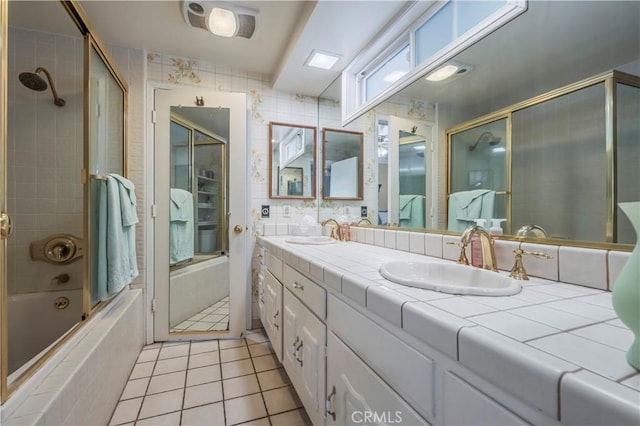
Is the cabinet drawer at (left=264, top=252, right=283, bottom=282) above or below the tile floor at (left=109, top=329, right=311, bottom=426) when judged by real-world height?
above

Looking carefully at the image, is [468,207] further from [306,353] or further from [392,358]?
[306,353]

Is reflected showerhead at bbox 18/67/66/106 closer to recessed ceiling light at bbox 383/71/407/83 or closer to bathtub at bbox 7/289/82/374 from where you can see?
bathtub at bbox 7/289/82/374

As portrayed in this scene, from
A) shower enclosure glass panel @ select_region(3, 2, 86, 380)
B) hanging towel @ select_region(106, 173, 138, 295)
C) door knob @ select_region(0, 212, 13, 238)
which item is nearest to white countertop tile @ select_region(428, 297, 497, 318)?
door knob @ select_region(0, 212, 13, 238)

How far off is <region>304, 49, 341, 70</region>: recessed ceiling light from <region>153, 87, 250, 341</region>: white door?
2.00 feet

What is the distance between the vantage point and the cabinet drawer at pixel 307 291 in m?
1.03

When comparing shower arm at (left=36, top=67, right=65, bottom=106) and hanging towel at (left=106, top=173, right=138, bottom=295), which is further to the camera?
shower arm at (left=36, top=67, right=65, bottom=106)

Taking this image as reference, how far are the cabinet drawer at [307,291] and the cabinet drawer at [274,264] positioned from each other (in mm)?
126

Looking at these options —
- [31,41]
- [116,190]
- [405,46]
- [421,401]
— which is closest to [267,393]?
[421,401]

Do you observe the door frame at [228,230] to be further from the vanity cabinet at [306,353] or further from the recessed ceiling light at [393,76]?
the recessed ceiling light at [393,76]

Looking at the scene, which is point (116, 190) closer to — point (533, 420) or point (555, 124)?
point (533, 420)

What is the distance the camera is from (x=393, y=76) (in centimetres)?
171

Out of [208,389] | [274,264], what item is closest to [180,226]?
[274,264]

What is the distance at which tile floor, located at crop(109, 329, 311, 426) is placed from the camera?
134 cm

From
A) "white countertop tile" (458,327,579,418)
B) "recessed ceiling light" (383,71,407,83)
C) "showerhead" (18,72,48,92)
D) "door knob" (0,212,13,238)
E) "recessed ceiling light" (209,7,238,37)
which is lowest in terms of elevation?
"white countertop tile" (458,327,579,418)
